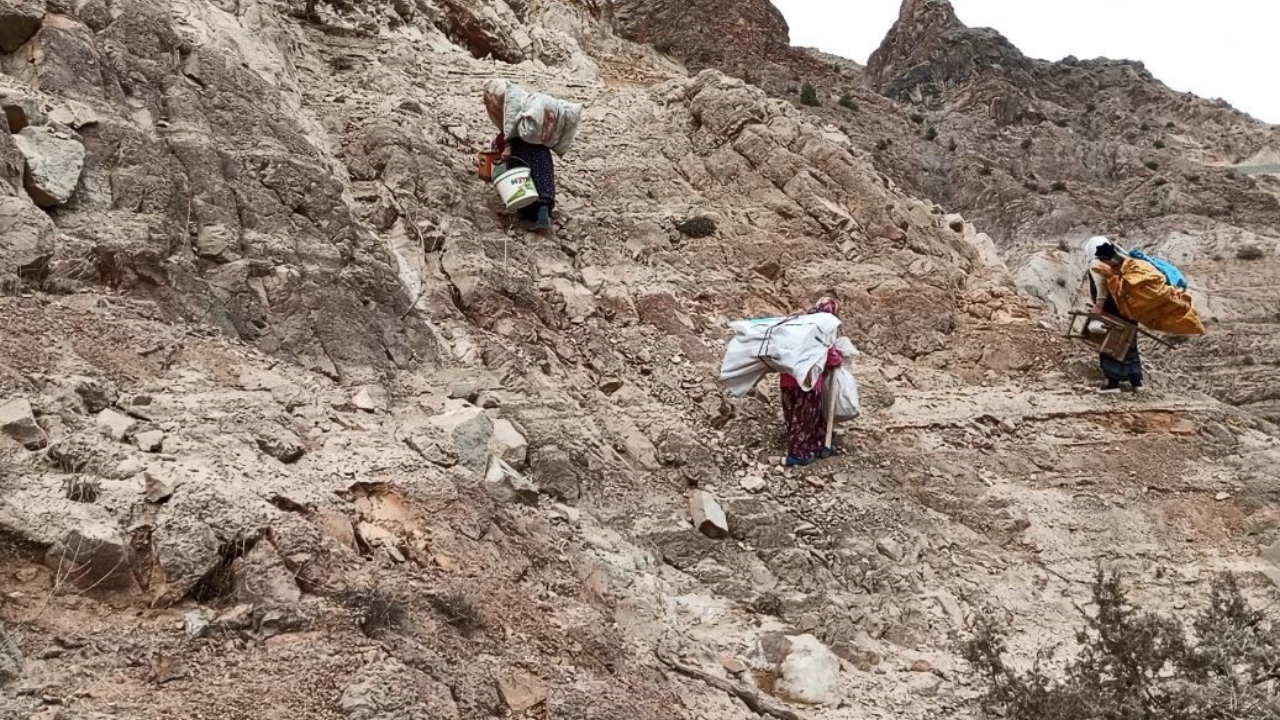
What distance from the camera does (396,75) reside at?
436 inches

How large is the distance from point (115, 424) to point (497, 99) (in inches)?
219

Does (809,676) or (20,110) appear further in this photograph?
(20,110)

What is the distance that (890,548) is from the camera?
21.4ft

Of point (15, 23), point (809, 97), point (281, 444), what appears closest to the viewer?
point (281, 444)

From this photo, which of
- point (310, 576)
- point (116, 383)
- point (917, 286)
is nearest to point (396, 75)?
point (917, 286)

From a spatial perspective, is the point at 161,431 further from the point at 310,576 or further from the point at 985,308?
the point at 985,308

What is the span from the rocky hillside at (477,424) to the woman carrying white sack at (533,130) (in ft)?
1.40

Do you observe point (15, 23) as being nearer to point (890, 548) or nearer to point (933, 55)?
point (890, 548)

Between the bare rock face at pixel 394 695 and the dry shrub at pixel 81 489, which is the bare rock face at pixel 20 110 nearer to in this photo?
the dry shrub at pixel 81 489

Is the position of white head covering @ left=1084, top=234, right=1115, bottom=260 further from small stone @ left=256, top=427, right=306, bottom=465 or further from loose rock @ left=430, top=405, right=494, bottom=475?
small stone @ left=256, top=427, right=306, bottom=465

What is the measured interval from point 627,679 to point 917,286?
650 centimetres

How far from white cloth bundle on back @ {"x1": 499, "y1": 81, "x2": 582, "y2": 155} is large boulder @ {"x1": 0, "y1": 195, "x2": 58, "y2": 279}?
441cm

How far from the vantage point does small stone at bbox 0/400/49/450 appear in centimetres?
397

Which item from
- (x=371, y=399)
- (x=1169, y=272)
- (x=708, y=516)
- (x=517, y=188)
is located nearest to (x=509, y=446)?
(x=371, y=399)
